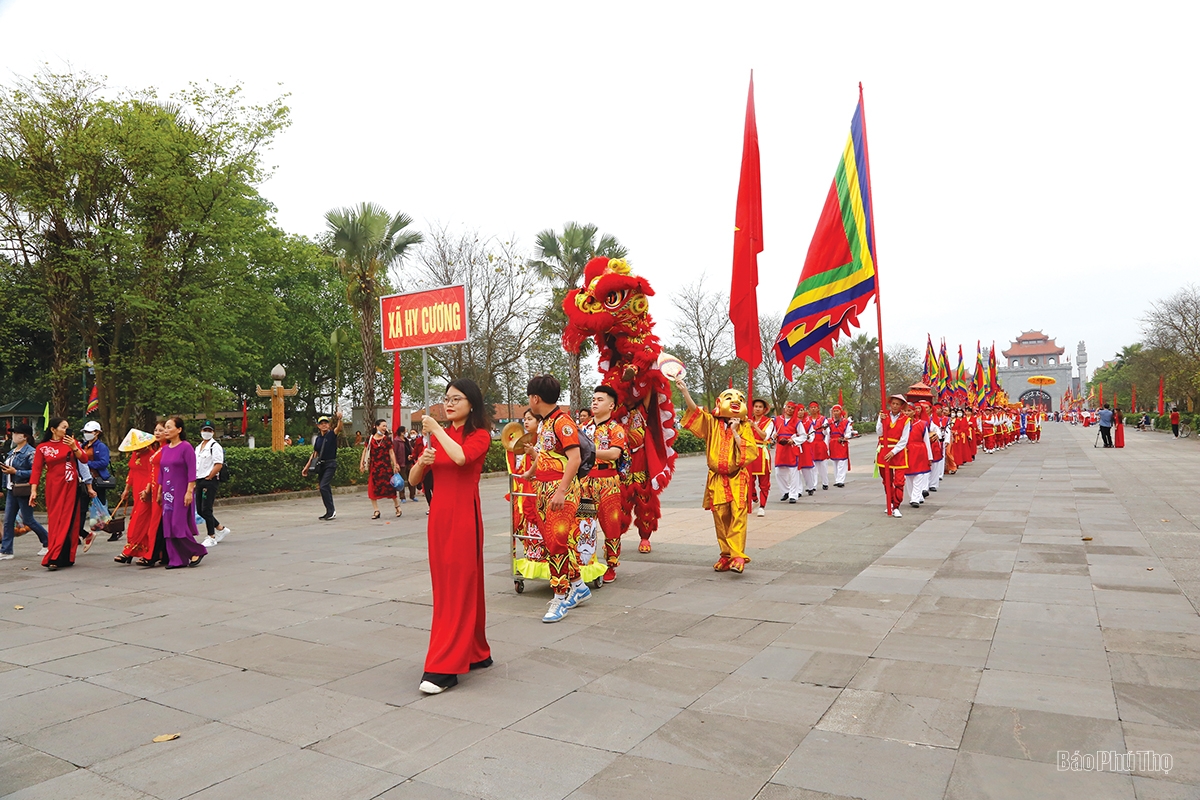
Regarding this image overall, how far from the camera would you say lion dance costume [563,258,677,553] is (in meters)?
7.32

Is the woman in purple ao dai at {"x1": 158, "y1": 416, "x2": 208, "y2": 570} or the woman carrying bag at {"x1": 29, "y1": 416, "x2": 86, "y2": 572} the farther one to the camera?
the woman carrying bag at {"x1": 29, "y1": 416, "x2": 86, "y2": 572}

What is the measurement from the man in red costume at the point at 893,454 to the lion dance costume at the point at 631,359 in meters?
4.58

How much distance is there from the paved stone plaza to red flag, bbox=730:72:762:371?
2335mm

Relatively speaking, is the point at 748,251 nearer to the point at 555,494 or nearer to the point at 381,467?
the point at 555,494

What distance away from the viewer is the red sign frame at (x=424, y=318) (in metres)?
11.3

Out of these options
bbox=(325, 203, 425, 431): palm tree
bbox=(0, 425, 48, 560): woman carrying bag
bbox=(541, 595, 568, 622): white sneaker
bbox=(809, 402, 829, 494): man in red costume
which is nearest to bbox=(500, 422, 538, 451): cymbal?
bbox=(541, 595, 568, 622): white sneaker

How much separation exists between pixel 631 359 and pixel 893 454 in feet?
17.7

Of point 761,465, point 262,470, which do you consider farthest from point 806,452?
point 262,470

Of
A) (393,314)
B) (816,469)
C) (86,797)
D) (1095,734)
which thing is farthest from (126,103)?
(1095,734)

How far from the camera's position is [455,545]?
419cm

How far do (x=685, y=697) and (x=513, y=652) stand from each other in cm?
132

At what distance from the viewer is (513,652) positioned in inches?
186

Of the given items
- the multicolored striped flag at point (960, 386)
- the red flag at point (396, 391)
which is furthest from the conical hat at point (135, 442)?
the multicolored striped flag at point (960, 386)

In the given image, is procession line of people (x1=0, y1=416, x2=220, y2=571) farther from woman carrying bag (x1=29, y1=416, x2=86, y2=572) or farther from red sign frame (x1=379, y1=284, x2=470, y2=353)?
red sign frame (x1=379, y1=284, x2=470, y2=353)
